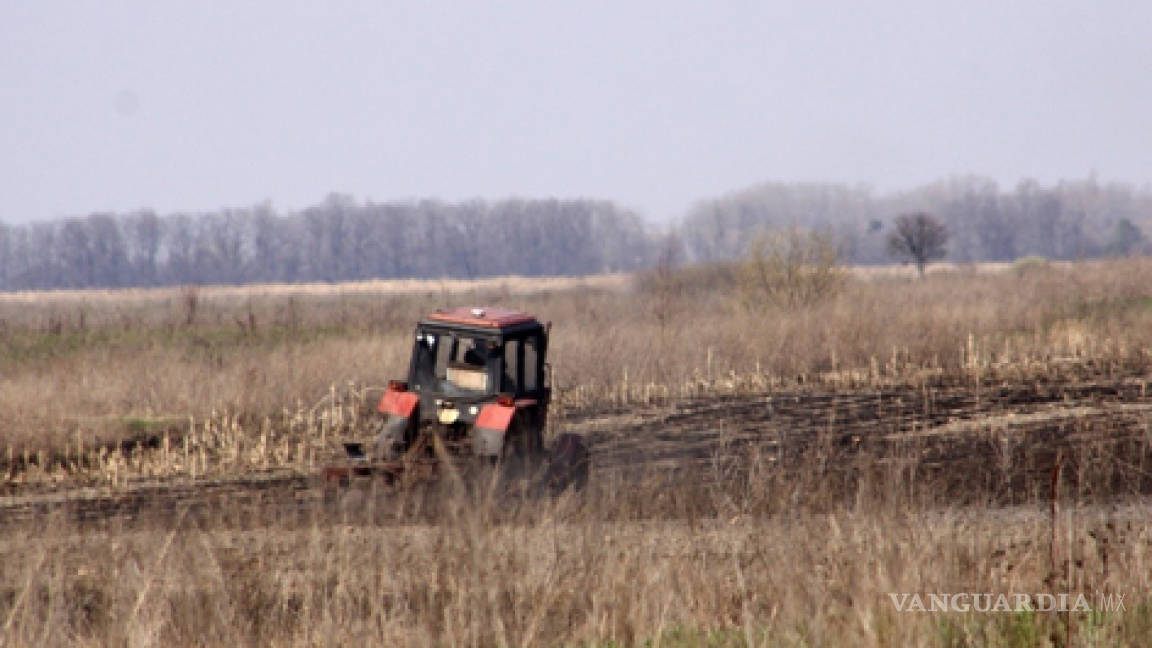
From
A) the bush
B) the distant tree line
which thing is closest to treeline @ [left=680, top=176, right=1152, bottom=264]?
the distant tree line

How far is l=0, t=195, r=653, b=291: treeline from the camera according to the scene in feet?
359

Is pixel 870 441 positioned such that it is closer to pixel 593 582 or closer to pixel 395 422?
pixel 395 422

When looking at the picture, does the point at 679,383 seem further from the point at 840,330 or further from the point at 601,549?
the point at 601,549

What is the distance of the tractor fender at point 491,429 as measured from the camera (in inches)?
421

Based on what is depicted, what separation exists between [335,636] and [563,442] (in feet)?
20.2

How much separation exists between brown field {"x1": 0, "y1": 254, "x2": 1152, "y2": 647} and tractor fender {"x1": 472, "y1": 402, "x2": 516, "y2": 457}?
1.06 metres

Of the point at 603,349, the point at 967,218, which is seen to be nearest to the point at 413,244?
the point at 967,218

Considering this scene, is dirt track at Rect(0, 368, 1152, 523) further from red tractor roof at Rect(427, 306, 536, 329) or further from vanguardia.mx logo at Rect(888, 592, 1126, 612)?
vanguardia.mx logo at Rect(888, 592, 1126, 612)

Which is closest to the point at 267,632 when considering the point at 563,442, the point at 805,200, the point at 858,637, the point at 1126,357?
the point at 858,637

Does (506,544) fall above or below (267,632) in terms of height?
above

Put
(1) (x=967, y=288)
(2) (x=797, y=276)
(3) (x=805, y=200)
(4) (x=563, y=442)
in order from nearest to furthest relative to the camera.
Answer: (4) (x=563, y=442)
(2) (x=797, y=276)
(1) (x=967, y=288)
(3) (x=805, y=200)

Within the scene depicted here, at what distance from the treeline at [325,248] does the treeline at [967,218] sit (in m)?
17.2

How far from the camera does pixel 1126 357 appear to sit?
71.5ft

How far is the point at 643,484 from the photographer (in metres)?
9.38
